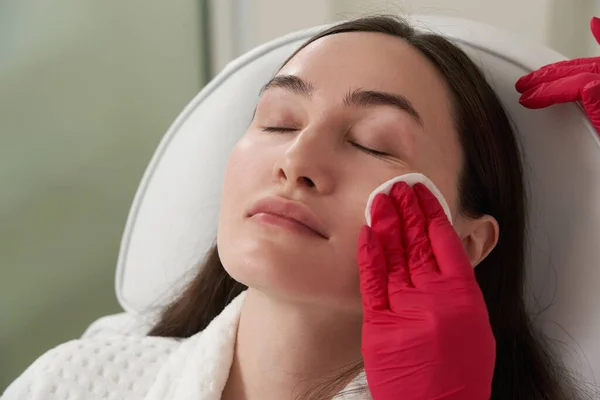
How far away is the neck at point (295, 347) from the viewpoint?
829 millimetres

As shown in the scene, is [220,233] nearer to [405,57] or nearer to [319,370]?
[319,370]

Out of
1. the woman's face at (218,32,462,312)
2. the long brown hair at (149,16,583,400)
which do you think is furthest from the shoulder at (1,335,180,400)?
the long brown hair at (149,16,583,400)

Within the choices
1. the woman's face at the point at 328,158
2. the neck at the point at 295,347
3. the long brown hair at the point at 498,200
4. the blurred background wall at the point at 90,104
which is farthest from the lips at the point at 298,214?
the blurred background wall at the point at 90,104

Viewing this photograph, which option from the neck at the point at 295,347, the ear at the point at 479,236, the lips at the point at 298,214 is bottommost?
the neck at the point at 295,347

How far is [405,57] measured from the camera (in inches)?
34.6

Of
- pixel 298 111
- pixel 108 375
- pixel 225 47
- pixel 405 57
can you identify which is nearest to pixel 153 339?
pixel 108 375

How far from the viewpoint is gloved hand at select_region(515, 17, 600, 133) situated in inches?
35.0

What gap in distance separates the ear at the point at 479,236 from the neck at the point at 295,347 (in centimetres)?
20

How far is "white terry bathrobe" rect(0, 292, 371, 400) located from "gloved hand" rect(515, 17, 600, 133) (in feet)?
1.73

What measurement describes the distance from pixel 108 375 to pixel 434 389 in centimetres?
55

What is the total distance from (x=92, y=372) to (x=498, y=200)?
669mm

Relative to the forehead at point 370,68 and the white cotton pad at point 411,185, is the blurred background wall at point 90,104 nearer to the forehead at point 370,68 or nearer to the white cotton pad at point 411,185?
the forehead at point 370,68

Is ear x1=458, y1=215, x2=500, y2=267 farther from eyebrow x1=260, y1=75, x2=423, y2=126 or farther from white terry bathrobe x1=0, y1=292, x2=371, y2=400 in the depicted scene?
white terry bathrobe x1=0, y1=292, x2=371, y2=400

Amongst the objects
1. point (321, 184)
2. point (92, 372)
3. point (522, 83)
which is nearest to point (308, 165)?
point (321, 184)
